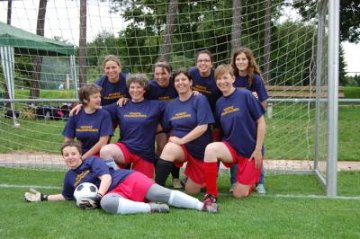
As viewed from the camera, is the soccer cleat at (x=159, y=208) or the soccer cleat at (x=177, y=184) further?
the soccer cleat at (x=177, y=184)

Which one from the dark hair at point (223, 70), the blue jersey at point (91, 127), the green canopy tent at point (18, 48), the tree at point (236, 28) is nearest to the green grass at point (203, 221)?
the blue jersey at point (91, 127)

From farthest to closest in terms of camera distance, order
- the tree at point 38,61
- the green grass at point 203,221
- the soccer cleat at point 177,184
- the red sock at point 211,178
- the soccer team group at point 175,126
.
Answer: the tree at point 38,61 < the soccer cleat at point 177,184 < the soccer team group at point 175,126 < the red sock at point 211,178 < the green grass at point 203,221

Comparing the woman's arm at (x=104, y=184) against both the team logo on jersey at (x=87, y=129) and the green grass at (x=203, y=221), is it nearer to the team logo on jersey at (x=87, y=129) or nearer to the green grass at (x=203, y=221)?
the green grass at (x=203, y=221)

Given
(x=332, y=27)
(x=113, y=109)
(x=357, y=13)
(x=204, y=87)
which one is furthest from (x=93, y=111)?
(x=357, y=13)

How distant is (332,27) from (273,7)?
6.36 ft

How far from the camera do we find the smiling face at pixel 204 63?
5.41 meters

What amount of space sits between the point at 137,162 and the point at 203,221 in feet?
4.95

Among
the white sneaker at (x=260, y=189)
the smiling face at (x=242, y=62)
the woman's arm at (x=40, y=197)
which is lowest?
the white sneaker at (x=260, y=189)

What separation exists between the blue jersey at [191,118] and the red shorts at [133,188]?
84cm

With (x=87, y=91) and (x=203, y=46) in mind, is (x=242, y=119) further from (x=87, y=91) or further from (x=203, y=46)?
(x=203, y=46)

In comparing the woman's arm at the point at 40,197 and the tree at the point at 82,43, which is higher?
the tree at the point at 82,43

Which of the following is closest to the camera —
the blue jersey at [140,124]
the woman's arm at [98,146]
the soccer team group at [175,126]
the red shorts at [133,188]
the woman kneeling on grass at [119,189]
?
the woman kneeling on grass at [119,189]

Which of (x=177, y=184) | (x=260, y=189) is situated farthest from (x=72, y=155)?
(x=260, y=189)

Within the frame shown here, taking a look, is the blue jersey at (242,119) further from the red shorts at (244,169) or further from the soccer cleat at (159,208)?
the soccer cleat at (159,208)
